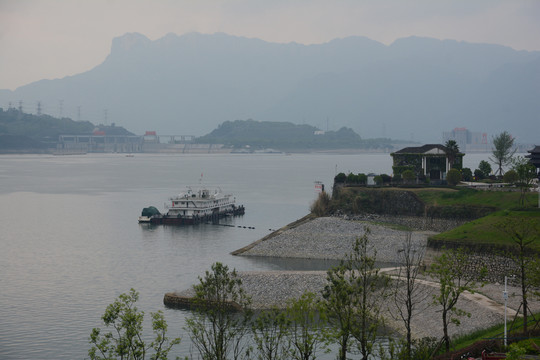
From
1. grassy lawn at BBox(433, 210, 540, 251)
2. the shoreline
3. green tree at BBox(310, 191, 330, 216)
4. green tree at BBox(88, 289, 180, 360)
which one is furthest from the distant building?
green tree at BBox(88, 289, 180, 360)

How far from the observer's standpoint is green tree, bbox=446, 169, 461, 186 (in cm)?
7625

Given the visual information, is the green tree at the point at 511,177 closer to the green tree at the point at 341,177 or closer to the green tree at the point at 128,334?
the green tree at the point at 341,177

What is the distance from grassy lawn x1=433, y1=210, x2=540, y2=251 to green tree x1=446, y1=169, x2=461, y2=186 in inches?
879

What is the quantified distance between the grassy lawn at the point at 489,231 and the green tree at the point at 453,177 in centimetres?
2233

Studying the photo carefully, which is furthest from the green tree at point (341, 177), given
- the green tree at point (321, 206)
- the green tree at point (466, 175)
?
the green tree at point (466, 175)

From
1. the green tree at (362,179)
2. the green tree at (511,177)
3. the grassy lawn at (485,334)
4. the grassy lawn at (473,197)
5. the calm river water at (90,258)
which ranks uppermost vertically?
the green tree at (511,177)

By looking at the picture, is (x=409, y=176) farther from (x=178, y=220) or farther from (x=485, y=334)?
(x=485, y=334)

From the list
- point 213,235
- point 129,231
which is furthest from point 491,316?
point 129,231

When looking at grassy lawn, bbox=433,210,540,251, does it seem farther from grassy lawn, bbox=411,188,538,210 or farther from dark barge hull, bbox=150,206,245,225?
dark barge hull, bbox=150,206,245,225

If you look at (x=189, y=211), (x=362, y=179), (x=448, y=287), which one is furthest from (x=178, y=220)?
(x=448, y=287)

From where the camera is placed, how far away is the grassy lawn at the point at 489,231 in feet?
152

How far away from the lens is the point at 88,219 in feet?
300

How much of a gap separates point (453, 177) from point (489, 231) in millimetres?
28800

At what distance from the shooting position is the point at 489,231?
4850cm
